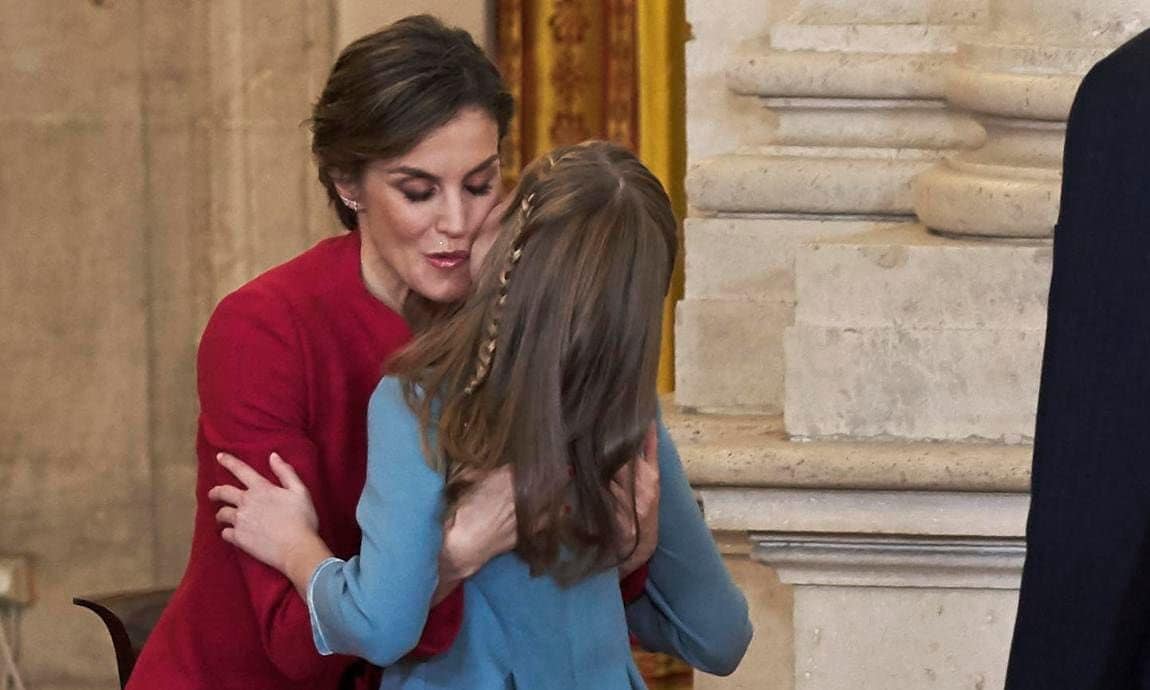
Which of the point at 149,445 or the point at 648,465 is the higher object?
the point at 648,465

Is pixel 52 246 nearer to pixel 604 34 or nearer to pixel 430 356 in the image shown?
pixel 604 34

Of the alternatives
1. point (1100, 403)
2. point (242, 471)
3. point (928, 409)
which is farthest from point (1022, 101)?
point (1100, 403)

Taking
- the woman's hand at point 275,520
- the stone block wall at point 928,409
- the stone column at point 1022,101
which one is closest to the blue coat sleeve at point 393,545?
the woman's hand at point 275,520

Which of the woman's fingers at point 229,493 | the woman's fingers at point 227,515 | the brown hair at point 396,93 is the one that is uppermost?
the brown hair at point 396,93

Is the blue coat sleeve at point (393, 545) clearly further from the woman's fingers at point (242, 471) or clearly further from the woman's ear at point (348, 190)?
the woman's ear at point (348, 190)

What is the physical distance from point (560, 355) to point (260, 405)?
398 mm

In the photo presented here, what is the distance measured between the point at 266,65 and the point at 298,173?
25 centimetres

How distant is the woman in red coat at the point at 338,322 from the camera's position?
2168mm

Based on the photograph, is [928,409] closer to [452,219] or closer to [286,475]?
[452,219]

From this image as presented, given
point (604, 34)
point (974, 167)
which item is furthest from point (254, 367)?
point (604, 34)

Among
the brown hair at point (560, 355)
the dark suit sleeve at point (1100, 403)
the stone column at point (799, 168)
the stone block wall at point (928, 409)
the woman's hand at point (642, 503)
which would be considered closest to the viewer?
the dark suit sleeve at point (1100, 403)

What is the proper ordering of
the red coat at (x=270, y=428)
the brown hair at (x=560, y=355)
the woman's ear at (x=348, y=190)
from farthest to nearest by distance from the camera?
1. the woman's ear at (x=348, y=190)
2. the red coat at (x=270, y=428)
3. the brown hair at (x=560, y=355)

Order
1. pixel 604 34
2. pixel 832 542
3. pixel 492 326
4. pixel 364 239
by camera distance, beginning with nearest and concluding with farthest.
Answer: pixel 492 326, pixel 364 239, pixel 832 542, pixel 604 34

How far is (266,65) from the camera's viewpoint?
182 inches
